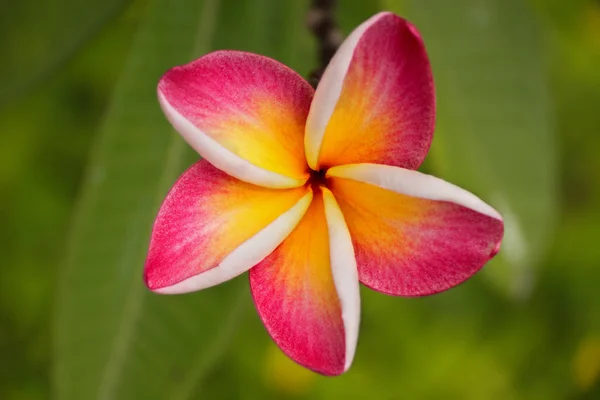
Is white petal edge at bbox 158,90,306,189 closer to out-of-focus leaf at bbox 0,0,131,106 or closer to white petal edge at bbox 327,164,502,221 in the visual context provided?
white petal edge at bbox 327,164,502,221

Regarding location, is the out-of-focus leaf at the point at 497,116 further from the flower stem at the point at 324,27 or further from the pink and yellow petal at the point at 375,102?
the pink and yellow petal at the point at 375,102

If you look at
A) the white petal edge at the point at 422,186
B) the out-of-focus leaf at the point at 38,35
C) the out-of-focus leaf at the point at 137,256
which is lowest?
the out-of-focus leaf at the point at 137,256

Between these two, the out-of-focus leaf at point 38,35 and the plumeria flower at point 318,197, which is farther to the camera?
the out-of-focus leaf at point 38,35

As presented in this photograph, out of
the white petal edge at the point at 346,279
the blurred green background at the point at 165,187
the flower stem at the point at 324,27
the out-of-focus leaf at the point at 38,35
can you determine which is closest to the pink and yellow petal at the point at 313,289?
the white petal edge at the point at 346,279

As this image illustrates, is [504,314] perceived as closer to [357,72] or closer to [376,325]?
[376,325]

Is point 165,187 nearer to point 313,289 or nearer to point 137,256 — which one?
point 137,256

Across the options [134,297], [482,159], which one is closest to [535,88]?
[482,159]
